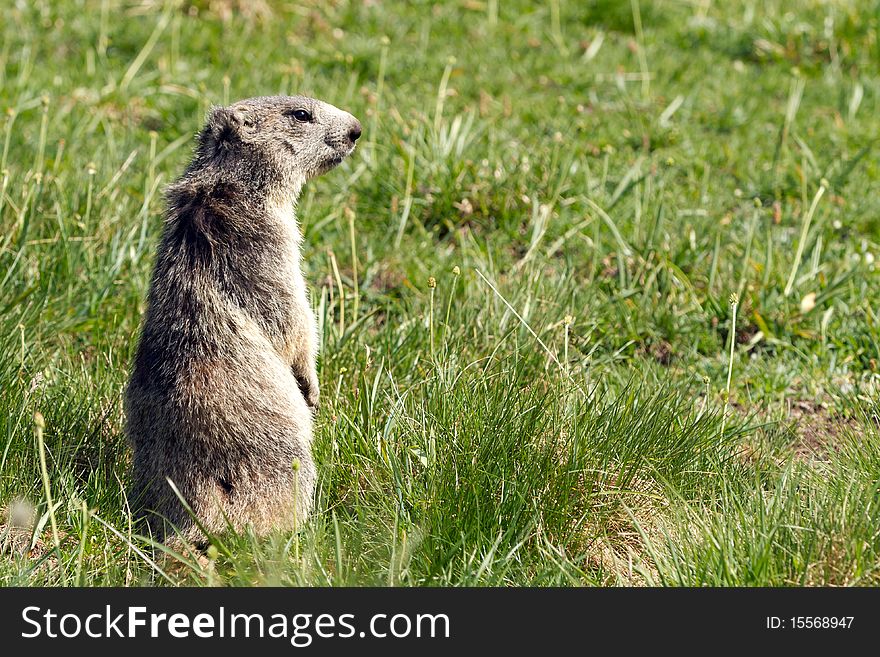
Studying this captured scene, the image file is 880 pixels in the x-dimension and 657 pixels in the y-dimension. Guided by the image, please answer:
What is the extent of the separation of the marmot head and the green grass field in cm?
81

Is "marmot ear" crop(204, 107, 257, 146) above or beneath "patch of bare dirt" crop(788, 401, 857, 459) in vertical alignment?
above

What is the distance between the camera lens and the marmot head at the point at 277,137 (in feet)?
13.0

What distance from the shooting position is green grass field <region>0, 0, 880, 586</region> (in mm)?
3389

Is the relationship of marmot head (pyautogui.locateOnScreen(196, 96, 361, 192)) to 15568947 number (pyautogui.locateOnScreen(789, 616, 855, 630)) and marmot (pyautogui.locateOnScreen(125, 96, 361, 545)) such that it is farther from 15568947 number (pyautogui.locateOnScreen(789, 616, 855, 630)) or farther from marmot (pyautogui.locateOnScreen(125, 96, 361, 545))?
15568947 number (pyautogui.locateOnScreen(789, 616, 855, 630))

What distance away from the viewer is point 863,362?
16.7 ft

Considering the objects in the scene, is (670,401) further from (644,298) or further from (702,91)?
(702,91)

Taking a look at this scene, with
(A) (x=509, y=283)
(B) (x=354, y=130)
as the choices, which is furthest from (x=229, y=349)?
(A) (x=509, y=283)

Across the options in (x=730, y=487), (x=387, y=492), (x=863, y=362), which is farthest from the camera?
(x=863, y=362)

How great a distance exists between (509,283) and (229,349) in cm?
186

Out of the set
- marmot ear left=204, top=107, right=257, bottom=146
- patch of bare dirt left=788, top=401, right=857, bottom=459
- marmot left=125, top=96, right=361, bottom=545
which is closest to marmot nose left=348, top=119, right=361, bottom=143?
marmot left=125, top=96, right=361, bottom=545

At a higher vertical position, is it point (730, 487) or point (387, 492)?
point (730, 487)

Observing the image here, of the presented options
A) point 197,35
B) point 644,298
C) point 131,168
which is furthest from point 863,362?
point 197,35

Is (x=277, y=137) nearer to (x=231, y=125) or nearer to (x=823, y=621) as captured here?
(x=231, y=125)

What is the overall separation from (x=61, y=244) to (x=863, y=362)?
396 cm
